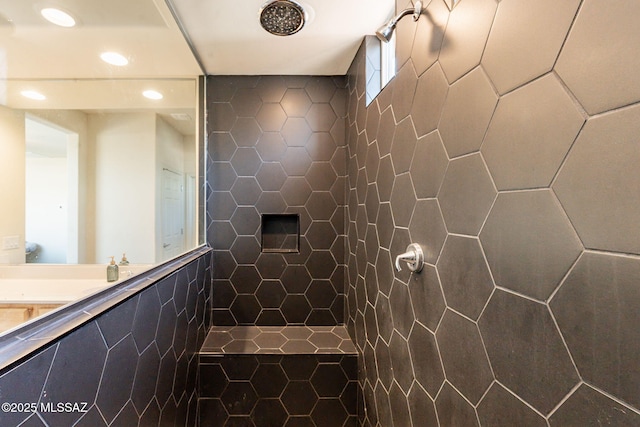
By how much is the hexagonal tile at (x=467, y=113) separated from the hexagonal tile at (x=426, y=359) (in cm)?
51

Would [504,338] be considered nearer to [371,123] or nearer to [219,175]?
[371,123]

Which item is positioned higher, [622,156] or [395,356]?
[622,156]

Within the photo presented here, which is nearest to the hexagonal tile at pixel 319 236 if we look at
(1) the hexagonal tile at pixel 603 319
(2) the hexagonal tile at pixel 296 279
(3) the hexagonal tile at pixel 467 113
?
(2) the hexagonal tile at pixel 296 279

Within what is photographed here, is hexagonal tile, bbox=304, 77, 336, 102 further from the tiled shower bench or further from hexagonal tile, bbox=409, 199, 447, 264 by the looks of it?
the tiled shower bench

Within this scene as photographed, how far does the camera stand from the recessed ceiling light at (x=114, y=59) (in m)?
1.47

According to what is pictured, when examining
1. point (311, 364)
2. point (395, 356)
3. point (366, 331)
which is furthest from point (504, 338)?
point (311, 364)

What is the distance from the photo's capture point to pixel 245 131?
5.66ft

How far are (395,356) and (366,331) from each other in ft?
1.18

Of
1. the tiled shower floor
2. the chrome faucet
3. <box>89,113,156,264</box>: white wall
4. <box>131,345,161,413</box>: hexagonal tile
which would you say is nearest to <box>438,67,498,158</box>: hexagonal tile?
the chrome faucet

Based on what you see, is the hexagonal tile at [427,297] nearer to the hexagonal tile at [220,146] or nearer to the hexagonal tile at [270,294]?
the hexagonal tile at [270,294]

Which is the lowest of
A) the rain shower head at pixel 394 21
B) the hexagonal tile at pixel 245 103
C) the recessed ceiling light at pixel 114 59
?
the rain shower head at pixel 394 21

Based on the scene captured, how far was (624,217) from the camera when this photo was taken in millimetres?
298

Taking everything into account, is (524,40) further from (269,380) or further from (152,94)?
(152,94)

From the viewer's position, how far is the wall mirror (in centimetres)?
122
